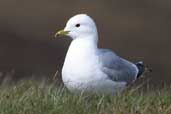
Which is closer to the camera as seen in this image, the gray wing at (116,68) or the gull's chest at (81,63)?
the gull's chest at (81,63)

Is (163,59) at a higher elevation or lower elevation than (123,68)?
lower

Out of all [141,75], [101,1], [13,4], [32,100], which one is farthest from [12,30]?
[32,100]

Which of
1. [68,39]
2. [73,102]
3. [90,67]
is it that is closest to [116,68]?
[90,67]

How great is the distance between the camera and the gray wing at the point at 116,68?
9719 mm

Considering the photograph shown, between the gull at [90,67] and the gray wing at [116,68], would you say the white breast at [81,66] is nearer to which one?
the gull at [90,67]

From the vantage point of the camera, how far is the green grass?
829cm

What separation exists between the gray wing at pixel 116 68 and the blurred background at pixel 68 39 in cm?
685

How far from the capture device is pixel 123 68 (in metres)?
10.1

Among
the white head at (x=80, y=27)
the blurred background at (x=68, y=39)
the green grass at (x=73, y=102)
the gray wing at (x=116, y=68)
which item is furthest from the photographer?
the blurred background at (x=68, y=39)

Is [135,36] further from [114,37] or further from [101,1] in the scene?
[101,1]

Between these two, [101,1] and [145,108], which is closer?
[145,108]

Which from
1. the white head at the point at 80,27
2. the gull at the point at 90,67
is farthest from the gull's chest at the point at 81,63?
the white head at the point at 80,27

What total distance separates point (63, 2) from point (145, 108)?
15.2m

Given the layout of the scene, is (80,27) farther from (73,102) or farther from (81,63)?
(73,102)
